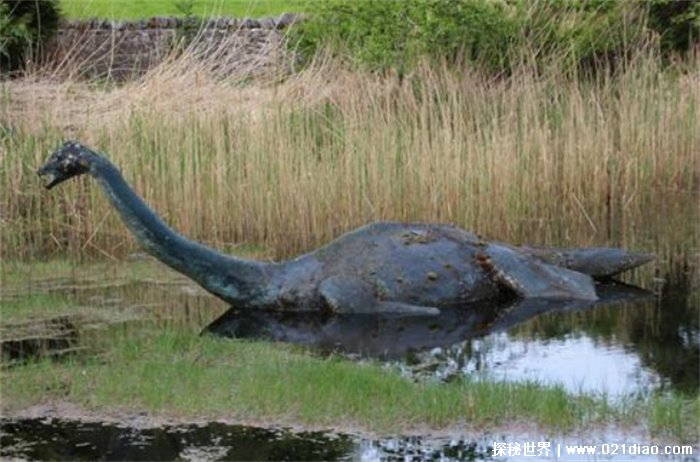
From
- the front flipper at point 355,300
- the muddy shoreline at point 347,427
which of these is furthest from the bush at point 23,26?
the muddy shoreline at point 347,427

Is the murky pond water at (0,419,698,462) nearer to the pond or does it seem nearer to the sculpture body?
the pond

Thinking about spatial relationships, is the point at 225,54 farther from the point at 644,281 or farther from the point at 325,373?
the point at 325,373

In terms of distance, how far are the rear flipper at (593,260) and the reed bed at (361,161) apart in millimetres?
1218

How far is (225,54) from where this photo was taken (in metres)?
17.3

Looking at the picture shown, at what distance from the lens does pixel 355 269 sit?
10.6m

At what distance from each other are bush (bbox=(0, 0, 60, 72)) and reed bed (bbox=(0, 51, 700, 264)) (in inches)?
188

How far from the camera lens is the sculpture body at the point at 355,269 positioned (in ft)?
34.6

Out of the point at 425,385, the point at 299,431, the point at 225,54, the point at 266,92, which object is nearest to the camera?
the point at 299,431

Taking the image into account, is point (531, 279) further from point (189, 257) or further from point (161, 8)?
point (161, 8)

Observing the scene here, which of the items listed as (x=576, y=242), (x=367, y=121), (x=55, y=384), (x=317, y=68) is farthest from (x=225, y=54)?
(x=55, y=384)

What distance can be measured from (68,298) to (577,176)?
197 inches

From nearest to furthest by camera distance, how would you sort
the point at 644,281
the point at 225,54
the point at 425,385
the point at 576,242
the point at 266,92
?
the point at 425,385 < the point at 644,281 < the point at 576,242 < the point at 266,92 < the point at 225,54

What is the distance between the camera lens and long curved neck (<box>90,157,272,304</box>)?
10531 mm

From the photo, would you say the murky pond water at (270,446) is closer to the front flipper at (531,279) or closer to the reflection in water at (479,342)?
the reflection in water at (479,342)
